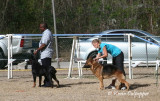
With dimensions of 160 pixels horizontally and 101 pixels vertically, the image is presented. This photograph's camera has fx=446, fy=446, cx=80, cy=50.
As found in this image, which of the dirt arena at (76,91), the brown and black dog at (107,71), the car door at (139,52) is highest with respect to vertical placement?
the car door at (139,52)

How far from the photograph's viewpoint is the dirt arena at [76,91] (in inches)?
432

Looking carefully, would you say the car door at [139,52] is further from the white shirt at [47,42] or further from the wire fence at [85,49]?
the white shirt at [47,42]

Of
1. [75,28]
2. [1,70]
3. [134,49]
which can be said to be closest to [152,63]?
[134,49]

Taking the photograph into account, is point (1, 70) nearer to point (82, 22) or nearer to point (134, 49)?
point (134, 49)

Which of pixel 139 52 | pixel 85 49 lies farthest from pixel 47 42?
pixel 139 52

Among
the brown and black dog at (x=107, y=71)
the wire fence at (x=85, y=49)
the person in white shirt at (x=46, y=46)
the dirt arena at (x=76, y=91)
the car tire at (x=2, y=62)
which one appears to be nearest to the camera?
the dirt arena at (x=76, y=91)

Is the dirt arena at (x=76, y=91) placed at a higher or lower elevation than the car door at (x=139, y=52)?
lower

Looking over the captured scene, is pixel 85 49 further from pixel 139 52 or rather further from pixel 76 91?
pixel 76 91

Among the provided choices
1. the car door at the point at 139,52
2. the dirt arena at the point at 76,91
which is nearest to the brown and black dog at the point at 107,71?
the dirt arena at the point at 76,91

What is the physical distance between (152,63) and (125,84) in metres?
5.47

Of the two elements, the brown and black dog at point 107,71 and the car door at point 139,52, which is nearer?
the brown and black dog at point 107,71

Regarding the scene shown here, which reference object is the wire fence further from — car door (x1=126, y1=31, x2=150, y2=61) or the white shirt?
the white shirt

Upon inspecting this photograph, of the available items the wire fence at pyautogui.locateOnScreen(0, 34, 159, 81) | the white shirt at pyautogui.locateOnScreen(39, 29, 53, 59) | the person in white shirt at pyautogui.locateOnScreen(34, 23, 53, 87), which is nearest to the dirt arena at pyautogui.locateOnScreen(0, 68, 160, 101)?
the person in white shirt at pyautogui.locateOnScreen(34, 23, 53, 87)

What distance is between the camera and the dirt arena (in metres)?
11.0
